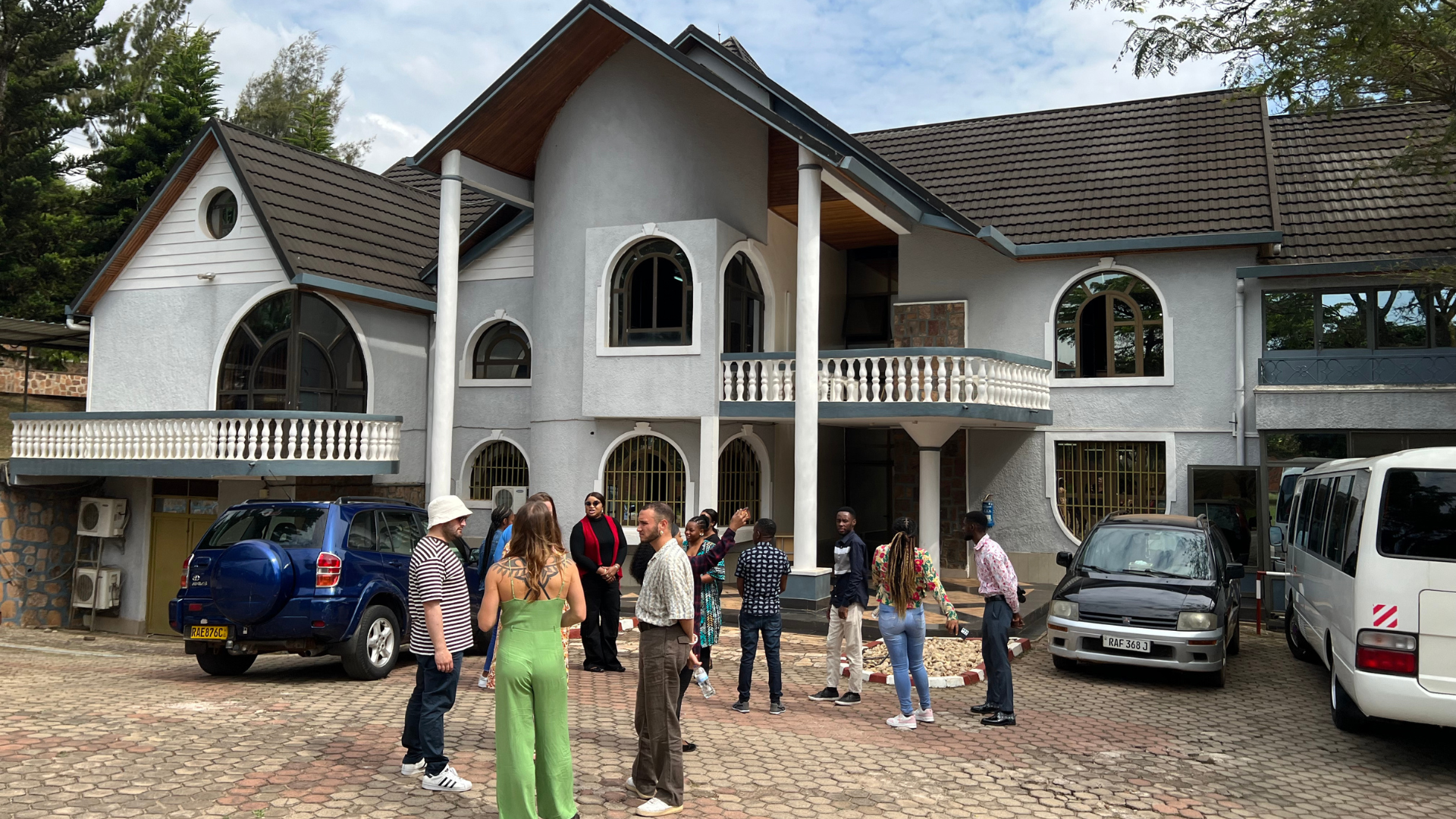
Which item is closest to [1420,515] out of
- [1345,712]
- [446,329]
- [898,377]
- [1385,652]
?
[1385,652]

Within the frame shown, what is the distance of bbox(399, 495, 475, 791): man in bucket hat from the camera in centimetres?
602

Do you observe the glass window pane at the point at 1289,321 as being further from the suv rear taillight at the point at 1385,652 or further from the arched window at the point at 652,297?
the suv rear taillight at the point at 1385,652

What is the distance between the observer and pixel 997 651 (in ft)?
27.6

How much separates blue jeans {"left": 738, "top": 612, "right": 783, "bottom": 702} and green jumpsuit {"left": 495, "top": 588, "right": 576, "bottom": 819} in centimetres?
307

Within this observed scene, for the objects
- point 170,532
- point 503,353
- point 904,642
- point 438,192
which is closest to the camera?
point 904,642

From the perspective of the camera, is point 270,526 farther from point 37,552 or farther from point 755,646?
point 37,552

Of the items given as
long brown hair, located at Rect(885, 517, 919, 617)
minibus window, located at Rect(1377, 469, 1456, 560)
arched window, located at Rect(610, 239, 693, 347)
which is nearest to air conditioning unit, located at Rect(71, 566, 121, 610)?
arched window, located at Rect(610, 239, 693, 347)

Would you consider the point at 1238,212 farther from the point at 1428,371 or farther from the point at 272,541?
the point at 272,541

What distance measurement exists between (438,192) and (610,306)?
9403 mm

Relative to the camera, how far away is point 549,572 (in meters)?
5.48

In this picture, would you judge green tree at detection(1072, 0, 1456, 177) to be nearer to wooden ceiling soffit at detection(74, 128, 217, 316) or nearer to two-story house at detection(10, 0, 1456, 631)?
two-story house at detection(10, 0, 1456, 631)

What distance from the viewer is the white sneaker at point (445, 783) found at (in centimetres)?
612

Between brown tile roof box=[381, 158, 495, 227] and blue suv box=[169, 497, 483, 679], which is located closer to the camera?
blue suv box=[169, 497, 483, 679]

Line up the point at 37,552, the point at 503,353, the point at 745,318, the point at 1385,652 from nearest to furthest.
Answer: the point at 1385,652 → the point at 745,318 → the point at 37,552 → the point at 503,353
